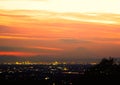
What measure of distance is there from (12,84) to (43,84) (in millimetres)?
6451

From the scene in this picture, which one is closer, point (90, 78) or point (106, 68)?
point (90, 78)

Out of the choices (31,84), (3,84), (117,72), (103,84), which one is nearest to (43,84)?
(31,84)

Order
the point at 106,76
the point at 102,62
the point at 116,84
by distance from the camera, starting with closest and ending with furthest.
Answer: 1. the point at 116,84
2. the point at 106,76
3. the point at 102,62

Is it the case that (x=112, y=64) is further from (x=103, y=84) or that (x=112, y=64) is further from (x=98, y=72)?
(x=103, y=84)

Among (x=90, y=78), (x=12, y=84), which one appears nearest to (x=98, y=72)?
(x=90, y=78)

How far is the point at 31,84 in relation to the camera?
94.3 meters

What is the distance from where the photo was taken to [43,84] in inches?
3775

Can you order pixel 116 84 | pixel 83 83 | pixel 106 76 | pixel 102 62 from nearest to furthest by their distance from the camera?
pixel 116 84, pixel 83 83, pixel 106 76, pixel 102 62

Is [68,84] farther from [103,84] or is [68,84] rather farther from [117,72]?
[103,84]

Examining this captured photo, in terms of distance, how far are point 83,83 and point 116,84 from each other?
748 cm

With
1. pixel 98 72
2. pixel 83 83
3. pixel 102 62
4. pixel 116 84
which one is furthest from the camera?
pixel 102 62

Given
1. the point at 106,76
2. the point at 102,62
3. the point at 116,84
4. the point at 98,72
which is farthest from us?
the point at 102,62

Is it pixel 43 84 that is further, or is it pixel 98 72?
pixel 43 84

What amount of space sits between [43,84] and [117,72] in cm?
1907
